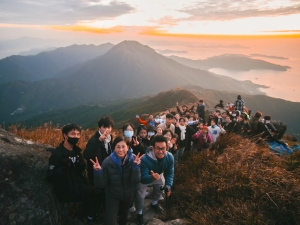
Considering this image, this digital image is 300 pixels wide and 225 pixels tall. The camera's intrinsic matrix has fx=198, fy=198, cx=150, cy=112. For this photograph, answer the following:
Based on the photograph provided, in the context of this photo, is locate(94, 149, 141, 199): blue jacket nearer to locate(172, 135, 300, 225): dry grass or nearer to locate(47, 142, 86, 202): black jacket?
locate(47, 142, 86, 202): black jacket

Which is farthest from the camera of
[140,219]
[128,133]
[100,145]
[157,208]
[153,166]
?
[128,133]

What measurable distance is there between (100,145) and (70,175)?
1050 mm

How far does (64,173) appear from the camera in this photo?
3.84 m

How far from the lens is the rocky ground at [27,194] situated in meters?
3.68

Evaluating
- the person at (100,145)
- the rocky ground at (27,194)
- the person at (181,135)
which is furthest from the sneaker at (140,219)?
the person at (181,135)

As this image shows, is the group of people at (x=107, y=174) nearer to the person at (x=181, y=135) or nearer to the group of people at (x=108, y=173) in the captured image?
the group of people at (x=108, y=173)

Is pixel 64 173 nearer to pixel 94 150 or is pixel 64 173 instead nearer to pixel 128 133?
pixel 94 150

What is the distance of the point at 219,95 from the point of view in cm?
17400

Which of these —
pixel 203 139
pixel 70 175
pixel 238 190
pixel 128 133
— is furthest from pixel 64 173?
pixel 203 139

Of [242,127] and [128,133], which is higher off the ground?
Result: [128,133]

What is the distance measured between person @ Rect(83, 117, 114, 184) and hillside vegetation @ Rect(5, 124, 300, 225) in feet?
7.37

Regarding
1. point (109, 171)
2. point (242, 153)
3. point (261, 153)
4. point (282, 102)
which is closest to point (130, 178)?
point (109, 171)

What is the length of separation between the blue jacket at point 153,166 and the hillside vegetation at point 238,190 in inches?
38.9

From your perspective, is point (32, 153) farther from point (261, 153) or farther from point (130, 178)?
point (261, 153)
